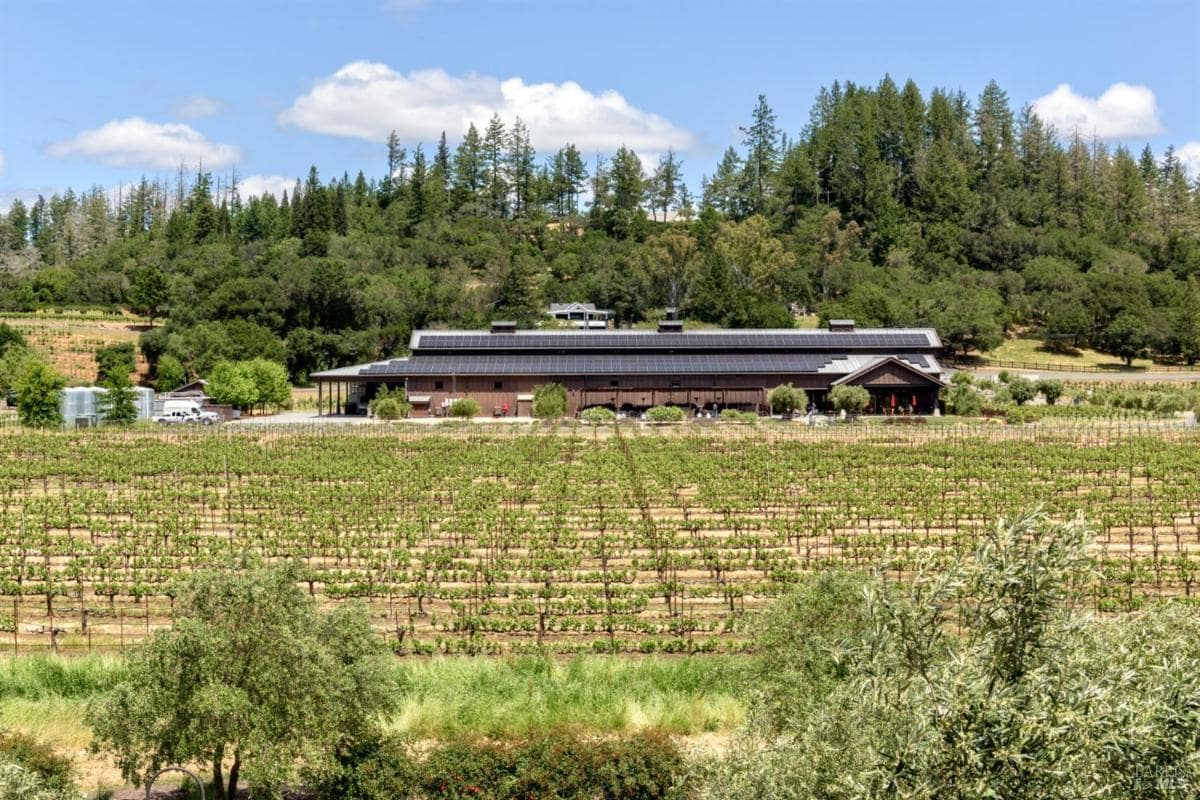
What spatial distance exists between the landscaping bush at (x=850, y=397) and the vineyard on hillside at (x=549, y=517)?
682 centimetres

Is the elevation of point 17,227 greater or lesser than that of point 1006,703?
greater

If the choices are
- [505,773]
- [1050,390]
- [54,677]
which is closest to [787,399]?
[1050,390]

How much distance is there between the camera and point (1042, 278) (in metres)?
87.9

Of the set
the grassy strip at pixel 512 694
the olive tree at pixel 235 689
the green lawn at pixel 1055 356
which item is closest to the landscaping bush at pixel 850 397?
the green lawn at pixel 1055 356

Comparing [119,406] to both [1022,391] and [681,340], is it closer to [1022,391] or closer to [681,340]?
[681,340]

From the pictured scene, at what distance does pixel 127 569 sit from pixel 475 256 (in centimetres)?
7581

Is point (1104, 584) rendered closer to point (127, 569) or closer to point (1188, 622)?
point (1188, 622)

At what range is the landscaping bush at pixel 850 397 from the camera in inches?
2096

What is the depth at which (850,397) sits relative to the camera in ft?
175

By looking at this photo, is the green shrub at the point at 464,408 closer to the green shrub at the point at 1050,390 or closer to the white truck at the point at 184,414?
the white truck at the point at 184,414

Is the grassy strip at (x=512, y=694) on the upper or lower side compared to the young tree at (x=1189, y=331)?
lower

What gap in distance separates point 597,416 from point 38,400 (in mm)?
25806

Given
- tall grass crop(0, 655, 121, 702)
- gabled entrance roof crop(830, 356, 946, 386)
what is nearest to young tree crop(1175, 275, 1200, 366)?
gabled entrance roof crop(830, 356, 946, 386)

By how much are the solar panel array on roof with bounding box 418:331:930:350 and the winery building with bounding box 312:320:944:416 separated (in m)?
0.10
